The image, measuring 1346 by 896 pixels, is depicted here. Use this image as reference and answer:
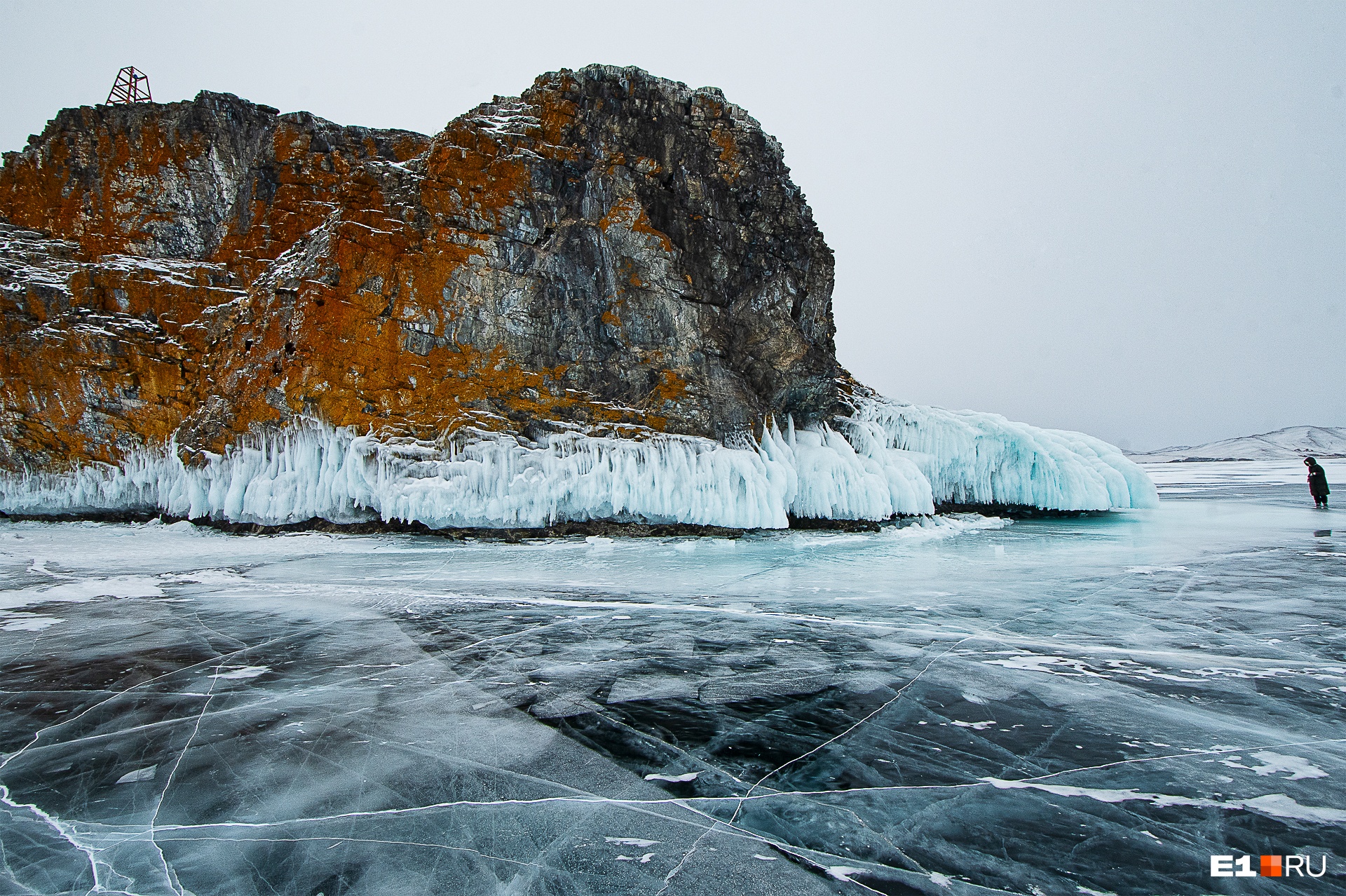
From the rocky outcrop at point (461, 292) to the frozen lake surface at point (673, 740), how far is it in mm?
6397

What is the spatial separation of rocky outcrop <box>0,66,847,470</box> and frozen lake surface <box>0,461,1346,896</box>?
6397mm

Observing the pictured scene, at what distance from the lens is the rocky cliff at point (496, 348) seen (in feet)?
38.6

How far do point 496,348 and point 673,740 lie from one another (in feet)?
35.0

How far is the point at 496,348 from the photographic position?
12.3 m

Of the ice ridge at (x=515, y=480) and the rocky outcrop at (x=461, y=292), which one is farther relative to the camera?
the rocky outcrop at (x=461, y=292)

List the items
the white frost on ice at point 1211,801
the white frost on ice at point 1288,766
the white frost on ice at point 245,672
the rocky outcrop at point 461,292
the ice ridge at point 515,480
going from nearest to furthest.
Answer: the white frost on ice at point 1211,801
the white frost on ice at point 1288,766
the white frost on ice at point 245,672
the ice ridge at point 515,480
the rocky outcrop at point 461,292

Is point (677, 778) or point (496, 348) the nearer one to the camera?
point (677, 778)

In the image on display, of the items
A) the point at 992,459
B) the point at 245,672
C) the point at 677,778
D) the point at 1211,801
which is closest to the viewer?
the point at 1211,801

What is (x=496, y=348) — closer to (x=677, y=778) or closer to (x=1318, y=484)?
(x=677, y=778)

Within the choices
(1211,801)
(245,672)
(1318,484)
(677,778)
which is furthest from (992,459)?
(245,672)

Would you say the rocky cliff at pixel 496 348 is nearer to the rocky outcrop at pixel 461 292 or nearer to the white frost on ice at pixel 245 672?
the rocky outcrop at pixel 461 292

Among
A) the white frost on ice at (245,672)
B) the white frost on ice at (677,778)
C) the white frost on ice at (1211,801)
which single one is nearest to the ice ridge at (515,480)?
the white frost on ice at (245,672)

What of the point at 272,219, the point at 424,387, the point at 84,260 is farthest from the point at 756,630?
the point at 84,260

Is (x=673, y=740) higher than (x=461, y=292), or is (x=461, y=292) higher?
(x=461, y=292)
